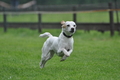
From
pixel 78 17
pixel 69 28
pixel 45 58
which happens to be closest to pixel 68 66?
pixel 45 58

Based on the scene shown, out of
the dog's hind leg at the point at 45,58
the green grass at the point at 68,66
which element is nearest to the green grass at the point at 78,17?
the green grass at the point at 68,66

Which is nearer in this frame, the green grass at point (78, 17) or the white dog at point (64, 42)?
the white dog at point (64, 42)

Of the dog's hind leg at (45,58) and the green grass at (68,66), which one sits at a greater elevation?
the dog's hind leg at (45,58)

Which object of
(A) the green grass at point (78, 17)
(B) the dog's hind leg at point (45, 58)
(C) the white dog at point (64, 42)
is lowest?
(A) the green grass at point (78, 17)

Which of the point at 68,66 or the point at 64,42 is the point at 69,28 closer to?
the point at 64,42

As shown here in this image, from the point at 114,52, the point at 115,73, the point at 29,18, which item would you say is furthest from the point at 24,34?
the point at 115,73

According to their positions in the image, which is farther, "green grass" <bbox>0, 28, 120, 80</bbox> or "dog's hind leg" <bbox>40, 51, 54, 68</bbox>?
"dog's hind leg" <bbox>40, 51, 54, 68</bbox>

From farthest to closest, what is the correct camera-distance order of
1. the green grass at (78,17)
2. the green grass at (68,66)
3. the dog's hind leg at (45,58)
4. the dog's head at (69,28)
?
the green grass at (78,17) < the dog's hind leg at (45,58) < the dog's head at (69,28) < the green grass at (68,66)

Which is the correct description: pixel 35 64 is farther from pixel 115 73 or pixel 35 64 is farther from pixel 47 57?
pixel 115 73

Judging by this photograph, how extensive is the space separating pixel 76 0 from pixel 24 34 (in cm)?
1590

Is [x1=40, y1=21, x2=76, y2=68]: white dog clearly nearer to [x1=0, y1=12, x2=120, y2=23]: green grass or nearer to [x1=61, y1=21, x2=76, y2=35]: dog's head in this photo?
[x1=61, y1=21, x2=76, y2=35]: dog's head

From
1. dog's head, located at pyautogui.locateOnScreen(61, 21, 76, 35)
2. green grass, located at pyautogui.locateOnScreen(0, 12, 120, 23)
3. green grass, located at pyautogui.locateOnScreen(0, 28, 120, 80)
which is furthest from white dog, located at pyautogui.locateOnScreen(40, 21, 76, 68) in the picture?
green grass, located at pyautogui.locateOnScreen(0, 12, 120, 23)

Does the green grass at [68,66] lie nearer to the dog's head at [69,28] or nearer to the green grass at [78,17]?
the dog's head at [69,28]

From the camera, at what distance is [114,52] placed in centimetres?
1256
